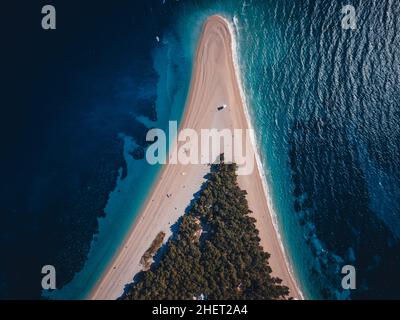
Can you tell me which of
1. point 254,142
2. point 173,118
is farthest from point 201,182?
point 173,118

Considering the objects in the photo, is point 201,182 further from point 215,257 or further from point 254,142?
point 215,257

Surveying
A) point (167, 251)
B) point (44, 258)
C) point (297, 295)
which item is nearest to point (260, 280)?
point (297, 295)

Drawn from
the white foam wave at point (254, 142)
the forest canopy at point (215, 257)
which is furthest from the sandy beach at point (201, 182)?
the forest canopy at point (215, 257)

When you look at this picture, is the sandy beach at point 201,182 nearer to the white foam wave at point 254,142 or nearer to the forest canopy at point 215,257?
the white foam wave at point 254,142

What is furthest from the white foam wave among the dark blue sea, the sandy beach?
the dark blue sea
